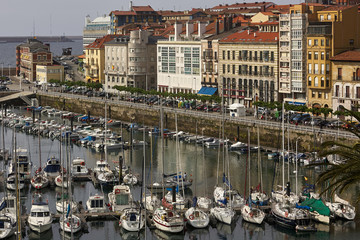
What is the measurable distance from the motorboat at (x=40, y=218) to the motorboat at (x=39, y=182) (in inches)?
396

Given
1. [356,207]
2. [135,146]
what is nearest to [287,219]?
[356,207]

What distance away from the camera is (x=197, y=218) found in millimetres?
46406

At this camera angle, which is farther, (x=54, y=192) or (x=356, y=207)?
(x=54, y=192)

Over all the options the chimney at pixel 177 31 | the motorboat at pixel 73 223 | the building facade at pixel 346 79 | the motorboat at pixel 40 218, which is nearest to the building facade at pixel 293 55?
the building facade at pixel 346 79

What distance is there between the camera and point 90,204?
49156 mm

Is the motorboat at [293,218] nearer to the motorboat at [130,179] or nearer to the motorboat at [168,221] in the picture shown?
the motorboat at [168,221]

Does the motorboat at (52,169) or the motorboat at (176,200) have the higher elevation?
the motorboat at (52,169)

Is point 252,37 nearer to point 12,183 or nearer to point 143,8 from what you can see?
point 12,183

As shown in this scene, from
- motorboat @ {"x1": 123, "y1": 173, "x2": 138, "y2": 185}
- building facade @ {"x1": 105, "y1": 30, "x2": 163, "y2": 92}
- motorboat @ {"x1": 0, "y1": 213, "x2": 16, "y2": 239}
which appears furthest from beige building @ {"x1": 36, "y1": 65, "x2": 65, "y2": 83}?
motorboat @ {"x1": 0, "y1": 213, "x2": 16, "y2": 239}

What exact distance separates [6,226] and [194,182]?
17989mm

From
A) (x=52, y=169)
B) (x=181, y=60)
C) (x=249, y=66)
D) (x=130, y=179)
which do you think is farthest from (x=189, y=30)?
(x=130, y=179)

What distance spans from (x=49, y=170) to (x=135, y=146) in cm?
1809

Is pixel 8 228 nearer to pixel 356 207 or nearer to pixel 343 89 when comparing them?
pixel 356 207

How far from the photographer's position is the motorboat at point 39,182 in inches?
2228
